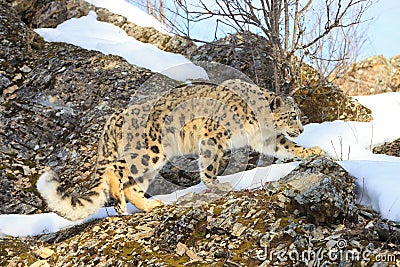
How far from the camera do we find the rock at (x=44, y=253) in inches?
172

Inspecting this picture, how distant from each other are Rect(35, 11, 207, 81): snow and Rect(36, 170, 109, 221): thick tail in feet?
16.4

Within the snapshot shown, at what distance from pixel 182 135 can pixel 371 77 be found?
11.7 metres

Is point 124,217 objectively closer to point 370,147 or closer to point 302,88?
point 370,147

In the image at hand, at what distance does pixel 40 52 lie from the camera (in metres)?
10.2

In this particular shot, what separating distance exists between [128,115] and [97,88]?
341cm

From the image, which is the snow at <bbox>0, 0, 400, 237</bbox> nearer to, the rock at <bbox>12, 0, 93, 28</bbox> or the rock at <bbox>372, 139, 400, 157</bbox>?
the rock at <bbox>372, 139, 400, 157</bbox>

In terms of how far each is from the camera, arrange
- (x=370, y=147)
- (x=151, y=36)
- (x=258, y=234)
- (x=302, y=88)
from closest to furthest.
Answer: (x=258, y=234) < (x=370, y=147) < (x=302, y=88) < (x=151, y=36)

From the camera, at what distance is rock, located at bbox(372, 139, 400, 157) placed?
6592 millimetres

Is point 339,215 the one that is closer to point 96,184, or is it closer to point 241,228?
point 241,228

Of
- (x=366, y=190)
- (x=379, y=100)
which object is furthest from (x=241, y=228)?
(x=379, y=100)

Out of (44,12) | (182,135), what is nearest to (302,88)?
(182,135)

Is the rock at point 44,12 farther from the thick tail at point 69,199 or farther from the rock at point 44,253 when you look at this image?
the rock at point 44,253

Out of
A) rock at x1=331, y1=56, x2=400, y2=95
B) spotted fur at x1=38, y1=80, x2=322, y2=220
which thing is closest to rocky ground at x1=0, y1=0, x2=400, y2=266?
spotted fur at x1=38, y1=80, x2=322, y2=220

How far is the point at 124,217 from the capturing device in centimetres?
480
